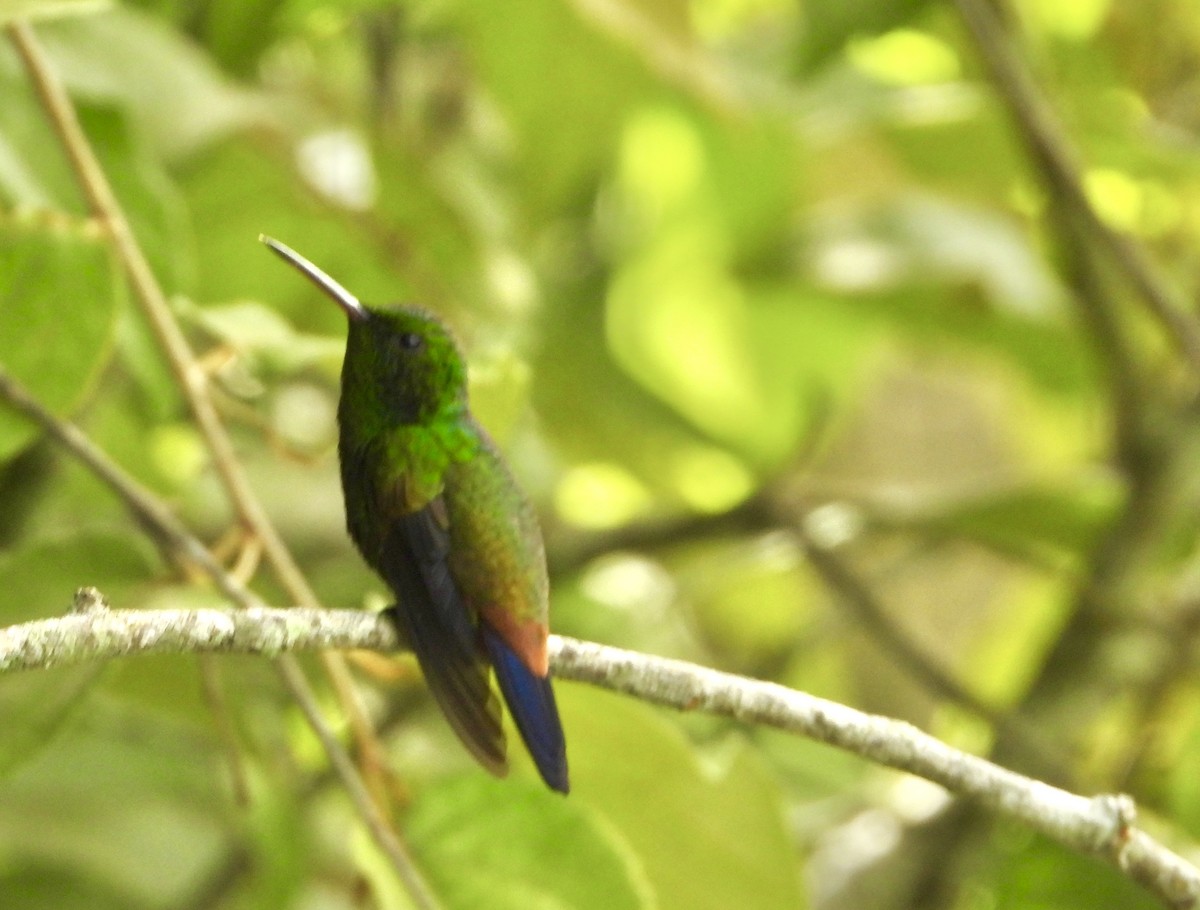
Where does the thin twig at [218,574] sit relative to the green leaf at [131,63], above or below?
below

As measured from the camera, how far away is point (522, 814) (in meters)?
1.05

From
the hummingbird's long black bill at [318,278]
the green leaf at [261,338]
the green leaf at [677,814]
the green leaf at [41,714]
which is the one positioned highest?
the hummingbird's long black bill at [318,278]

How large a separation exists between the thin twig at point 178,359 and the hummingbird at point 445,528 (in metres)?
0.06

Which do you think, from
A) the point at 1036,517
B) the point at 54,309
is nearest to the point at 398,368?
the point at 54,309

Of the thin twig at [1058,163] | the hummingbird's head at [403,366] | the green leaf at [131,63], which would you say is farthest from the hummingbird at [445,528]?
the thin twig at [1058,163]

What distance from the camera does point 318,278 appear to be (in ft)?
3.21

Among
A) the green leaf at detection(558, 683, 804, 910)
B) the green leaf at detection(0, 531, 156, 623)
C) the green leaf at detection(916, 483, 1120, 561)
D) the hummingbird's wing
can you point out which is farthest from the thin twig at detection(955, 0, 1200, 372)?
the green leaf at detection(0, 531, 156, 623)

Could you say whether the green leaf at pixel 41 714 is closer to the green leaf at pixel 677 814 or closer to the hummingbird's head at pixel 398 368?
the hummingbird's head at pixel 398 368

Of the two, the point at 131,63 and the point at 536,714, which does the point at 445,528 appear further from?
the point at 131,63

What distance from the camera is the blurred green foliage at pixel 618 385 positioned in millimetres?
1126

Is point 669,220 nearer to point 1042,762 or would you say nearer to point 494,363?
point 1042,762

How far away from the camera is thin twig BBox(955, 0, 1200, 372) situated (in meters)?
1.53

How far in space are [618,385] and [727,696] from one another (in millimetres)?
1039

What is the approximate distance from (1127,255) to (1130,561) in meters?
0.39
